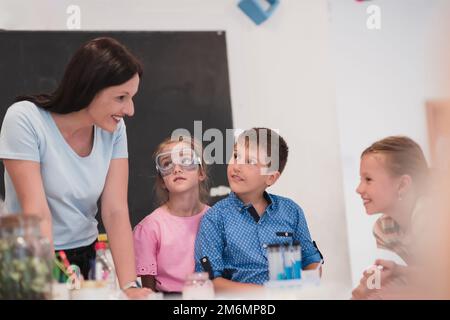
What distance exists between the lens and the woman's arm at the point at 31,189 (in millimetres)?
2014

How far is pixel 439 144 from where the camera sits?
3018mm

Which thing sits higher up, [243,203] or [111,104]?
[111,104]

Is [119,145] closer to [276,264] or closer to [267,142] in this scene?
[267,142]

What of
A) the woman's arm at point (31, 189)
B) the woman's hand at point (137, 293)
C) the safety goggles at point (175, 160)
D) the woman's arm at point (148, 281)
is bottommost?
the woman's arm at point (148, 281)

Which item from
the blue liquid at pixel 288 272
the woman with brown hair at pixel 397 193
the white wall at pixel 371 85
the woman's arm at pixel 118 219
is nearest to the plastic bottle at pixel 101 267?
the woman's arm at pixel 118 219

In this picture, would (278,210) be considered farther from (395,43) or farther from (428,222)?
(395,43)

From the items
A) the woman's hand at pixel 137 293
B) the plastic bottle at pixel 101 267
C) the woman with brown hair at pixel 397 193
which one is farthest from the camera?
the woman with brown hair at pixel 397 193

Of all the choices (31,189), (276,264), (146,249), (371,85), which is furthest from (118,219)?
(371,85)

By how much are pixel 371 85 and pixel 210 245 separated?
1.18m

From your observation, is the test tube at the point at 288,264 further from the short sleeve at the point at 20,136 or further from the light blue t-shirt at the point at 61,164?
the short sleeve at the point at 20,136

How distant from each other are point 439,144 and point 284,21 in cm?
80

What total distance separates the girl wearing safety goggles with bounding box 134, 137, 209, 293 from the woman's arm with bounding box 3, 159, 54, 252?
1.49ft

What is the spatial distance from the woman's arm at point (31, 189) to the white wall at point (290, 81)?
1.01m

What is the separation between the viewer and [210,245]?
7.59ft
